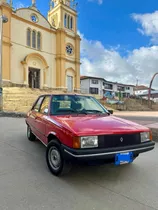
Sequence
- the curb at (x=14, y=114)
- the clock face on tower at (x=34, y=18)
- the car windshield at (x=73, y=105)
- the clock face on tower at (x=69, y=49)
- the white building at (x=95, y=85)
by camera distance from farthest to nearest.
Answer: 1. the white building at (x=95, y=85)
2. the clock face on tower at (x=69, y=49)
3. the clock face on tower at (x=34, y=18)
4. the curb at (x=14, y=114)
5. the car windshield at (x=73, y=105)

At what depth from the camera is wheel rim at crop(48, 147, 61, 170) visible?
10.7 feet

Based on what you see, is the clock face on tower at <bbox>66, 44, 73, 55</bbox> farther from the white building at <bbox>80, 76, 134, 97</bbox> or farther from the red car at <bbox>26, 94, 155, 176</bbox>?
the red car at <bbox>26, 94, 155, 176</bbox>

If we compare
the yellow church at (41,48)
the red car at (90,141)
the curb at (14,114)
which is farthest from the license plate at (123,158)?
the yellow church at (41,48)

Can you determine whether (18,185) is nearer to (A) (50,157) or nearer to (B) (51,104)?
(A) (50,157)

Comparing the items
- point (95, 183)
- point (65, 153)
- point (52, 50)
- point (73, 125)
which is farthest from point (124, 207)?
point (52, 50)

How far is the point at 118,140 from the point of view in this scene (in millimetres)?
3027

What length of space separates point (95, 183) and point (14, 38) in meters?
29.9

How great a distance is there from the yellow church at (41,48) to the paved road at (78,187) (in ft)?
81.9

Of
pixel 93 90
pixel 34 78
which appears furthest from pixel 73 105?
pixel 93 90

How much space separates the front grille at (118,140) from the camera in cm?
293

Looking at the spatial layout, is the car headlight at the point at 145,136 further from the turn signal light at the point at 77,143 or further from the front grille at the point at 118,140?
the turn signal light at the point at 77,143

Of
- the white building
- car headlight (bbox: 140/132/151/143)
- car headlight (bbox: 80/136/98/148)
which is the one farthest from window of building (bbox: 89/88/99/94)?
car headlight (bbox: 80/136/98/148)

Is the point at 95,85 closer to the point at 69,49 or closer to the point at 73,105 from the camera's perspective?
the point at 69,49

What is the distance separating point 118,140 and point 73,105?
1.62 m
